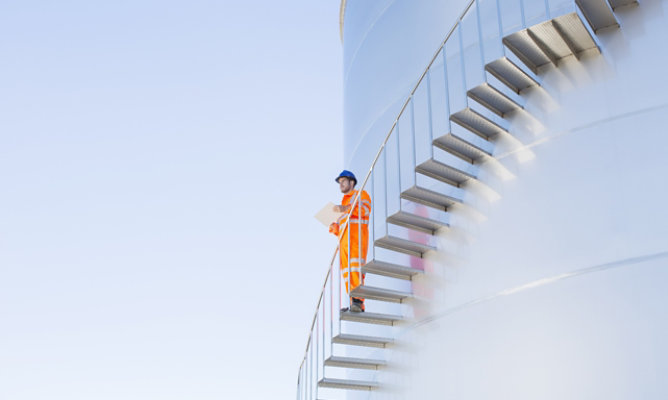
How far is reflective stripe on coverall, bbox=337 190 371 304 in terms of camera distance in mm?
8359

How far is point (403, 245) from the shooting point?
777 cm

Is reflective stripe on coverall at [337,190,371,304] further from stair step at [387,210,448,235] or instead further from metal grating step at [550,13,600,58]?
metal grating step at [550,13,600,58]

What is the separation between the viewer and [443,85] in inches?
331

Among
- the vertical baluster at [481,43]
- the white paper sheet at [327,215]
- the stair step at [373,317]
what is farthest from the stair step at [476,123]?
the white paper sheet at [327,215]

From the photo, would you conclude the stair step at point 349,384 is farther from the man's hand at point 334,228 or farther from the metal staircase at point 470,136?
the man's hand at point 334,228

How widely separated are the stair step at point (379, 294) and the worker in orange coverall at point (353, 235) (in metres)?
0.16

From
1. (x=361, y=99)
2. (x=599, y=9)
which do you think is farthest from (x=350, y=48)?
(x=599, y=9)

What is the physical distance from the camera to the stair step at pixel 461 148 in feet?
24.2

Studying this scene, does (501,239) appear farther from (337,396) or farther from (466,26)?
(337,396)

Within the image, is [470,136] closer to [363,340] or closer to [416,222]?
[416,222]

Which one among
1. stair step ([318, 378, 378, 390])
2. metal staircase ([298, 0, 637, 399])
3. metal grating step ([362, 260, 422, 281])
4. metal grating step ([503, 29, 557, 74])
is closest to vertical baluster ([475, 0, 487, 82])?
metal staircase ([298, 0, 637, 399])

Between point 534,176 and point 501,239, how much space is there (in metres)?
0.69

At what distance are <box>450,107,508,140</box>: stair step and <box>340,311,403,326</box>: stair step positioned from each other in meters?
2.24

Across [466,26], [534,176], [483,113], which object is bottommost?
[534,176]
